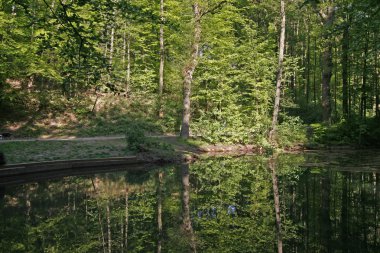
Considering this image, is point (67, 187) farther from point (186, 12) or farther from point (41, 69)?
point (186, 12)

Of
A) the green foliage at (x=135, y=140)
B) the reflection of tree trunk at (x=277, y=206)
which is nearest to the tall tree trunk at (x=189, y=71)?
the green foliage at (x=135, y=140)

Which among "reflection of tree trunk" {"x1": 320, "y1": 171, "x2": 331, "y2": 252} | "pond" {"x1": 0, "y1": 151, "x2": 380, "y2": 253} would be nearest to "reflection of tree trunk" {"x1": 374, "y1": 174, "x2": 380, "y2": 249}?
"pond" {"x1": 0, "y1": 151, "x2": 380, "y2": 253}

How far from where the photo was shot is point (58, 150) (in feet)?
55.5

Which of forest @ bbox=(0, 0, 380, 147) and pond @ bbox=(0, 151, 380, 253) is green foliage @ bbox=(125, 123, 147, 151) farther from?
pond @ bbox=(0, 151, 380, 253)

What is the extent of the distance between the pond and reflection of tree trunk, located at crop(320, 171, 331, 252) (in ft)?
0.05

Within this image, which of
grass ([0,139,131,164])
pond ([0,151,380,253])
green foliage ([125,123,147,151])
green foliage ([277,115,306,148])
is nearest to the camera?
pond ([0,151,380,253])

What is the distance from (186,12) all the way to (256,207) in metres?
20.4

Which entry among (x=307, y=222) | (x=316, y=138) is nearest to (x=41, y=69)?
(x=316, y=138)

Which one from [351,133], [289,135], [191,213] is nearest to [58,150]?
[191,213]

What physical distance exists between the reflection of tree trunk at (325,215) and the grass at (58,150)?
10.3m

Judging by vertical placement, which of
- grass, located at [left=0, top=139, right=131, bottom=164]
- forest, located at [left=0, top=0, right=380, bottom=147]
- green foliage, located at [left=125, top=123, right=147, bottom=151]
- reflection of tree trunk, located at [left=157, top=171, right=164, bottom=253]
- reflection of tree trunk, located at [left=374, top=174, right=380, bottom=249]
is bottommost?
reflection of tree trunk, located at [left=157, top=171, right=164, bottom=253]

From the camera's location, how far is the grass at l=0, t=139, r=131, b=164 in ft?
50.1

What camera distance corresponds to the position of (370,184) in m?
11.0

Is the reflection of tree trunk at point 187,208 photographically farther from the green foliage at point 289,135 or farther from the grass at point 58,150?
the green foliage at point 289,135
